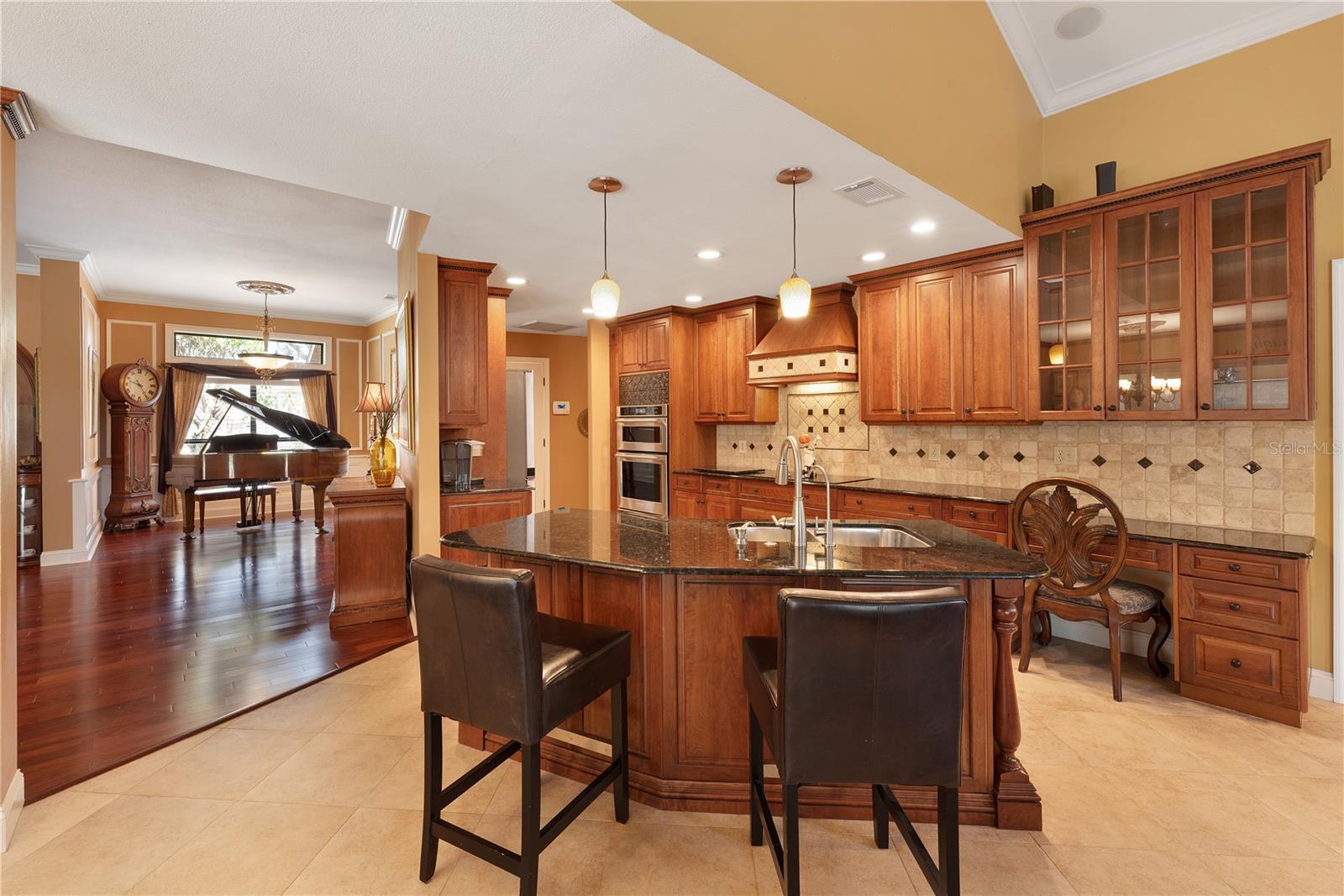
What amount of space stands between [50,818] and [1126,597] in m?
4.55

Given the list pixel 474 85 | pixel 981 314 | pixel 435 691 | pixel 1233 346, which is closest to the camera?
pixel 435 691

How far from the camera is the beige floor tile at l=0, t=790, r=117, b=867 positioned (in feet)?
6.26

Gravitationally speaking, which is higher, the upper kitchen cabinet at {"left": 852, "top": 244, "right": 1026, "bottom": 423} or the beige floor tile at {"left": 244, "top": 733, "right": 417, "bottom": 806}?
the upper kitchen cabinet at {"left": 852, "top": 244, "right": 1026, "bottom": 423}

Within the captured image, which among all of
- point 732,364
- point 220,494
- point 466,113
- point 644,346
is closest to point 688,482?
point 732,364

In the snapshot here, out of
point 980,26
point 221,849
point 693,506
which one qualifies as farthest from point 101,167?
point 980,26

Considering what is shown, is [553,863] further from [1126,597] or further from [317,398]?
[317,398]

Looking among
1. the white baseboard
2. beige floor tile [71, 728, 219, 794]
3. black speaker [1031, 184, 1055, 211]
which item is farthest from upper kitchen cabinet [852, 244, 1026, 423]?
the white baseboard

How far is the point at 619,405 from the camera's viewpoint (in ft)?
21.0

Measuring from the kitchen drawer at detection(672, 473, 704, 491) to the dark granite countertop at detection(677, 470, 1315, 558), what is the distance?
1707mm

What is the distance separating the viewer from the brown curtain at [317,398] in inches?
334

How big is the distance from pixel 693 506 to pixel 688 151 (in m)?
3.68

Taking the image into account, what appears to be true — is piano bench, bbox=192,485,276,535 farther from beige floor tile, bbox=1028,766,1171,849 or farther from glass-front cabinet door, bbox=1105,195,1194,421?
glass-front cabinet door, bbox=1105,195,1194,421

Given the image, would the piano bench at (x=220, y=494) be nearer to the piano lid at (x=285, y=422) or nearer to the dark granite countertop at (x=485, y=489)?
the piano lid at (x=285, y=422)

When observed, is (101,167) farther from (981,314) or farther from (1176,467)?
(1176,467)
